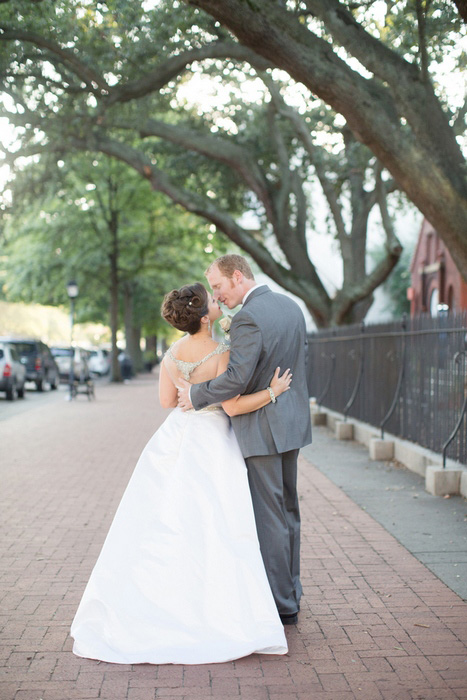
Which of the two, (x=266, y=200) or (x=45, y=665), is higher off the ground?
(x=266, y=200)

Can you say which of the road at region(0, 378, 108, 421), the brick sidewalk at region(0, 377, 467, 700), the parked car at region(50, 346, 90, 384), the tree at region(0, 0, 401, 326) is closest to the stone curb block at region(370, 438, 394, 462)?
the brick sidewalk at region(0, 377, 467, 700)

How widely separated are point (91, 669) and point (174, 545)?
0.67 meters

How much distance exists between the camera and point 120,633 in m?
4.11

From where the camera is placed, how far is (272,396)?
4.45 metres

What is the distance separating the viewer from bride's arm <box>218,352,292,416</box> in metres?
4.42

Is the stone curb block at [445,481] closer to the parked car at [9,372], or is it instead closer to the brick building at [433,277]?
the parked car at [9,372]

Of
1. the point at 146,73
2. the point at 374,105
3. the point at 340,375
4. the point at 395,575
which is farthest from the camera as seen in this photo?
the point at 340,375

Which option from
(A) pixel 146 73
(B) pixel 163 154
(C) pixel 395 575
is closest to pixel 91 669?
(C) pixel 395 575

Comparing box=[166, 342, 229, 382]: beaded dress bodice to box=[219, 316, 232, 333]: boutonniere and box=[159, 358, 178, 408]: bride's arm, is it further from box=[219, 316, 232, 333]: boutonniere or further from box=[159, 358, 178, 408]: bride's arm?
box=[219, 316, 232, 333]: boutonniere

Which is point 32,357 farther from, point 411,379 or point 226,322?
point 226,322

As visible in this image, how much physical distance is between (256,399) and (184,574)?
0.93m

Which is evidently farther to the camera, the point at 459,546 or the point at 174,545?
the point at 459,546

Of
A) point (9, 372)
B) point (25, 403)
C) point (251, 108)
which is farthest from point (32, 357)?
point (251, 108)

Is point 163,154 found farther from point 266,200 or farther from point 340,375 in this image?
point 340,375
